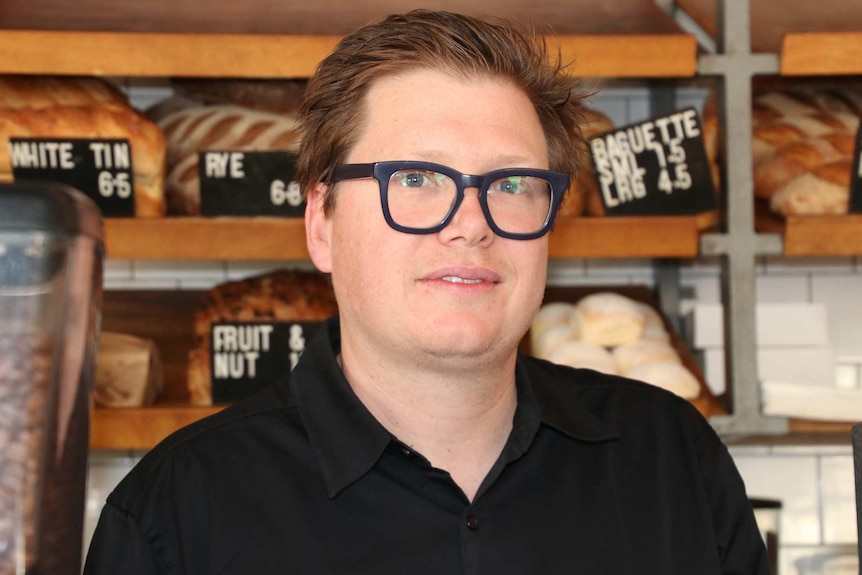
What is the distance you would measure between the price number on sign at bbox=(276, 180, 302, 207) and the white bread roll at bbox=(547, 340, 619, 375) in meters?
0.59

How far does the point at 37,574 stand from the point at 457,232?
24.4 inches

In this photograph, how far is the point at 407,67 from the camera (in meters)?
1.27

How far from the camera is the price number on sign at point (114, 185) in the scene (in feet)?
6.05

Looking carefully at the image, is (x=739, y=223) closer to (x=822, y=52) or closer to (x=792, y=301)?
(x=822, y=52)

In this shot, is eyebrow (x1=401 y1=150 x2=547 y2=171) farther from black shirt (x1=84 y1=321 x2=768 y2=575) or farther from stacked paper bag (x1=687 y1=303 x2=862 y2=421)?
stacked paper bag (x1=687 y1=303 x2=862 y2=421)

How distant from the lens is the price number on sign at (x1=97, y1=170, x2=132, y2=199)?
1844 mm

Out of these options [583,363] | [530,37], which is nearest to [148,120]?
[530,37]

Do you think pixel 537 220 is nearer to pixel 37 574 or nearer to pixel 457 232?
pixel 457 232

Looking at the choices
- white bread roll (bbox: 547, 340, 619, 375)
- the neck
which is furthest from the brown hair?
white bread roll (bbox: 547, 340, 619, 375)

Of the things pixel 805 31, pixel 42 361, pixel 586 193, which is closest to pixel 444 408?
pixel 42 361

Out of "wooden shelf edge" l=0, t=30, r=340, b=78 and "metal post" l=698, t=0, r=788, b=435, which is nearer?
"wooden shelf edge" l=0, t=30, r=340, b=78

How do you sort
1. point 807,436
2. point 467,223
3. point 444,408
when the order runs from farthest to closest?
1. point 807,436
2. point 444,408
3. point 467,223

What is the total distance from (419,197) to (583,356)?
2.89 ft

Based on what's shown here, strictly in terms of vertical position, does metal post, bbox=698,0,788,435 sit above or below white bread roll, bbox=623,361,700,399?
above
